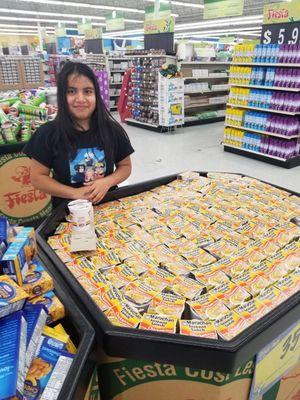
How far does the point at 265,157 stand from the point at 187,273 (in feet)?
18.5

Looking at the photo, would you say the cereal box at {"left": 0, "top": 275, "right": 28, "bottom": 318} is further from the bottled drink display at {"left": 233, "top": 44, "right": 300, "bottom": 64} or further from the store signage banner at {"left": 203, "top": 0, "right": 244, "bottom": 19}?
the store signage banner at {"left": 203, "top": 0, "right": 244, "bottom": 19}

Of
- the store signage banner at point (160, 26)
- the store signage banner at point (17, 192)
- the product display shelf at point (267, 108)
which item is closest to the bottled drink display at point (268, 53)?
the product display shelf at point (267, 108)

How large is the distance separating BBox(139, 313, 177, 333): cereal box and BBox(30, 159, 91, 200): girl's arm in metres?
0.96

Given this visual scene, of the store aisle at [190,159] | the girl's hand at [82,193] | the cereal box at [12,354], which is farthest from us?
the store aisle at [190,159]

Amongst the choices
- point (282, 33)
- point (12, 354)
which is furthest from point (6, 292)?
point (282, 33)

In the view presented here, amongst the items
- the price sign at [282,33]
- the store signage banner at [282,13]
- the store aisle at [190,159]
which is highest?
the store signage banner at [282,13]

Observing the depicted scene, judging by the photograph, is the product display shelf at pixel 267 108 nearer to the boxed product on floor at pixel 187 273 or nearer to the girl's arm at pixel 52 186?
the boxed product on floor at pixel 187 273

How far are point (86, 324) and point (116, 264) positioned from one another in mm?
377

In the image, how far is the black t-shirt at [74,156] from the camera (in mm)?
1877

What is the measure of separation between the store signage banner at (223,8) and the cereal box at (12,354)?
1074cm

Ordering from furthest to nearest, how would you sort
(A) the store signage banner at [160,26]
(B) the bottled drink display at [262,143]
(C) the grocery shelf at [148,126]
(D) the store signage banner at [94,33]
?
1. (D) the store signage banner at [94,33]
2. (A) the store signage banner at [160,26]
3. (C) the grocery shelf at [148,126]
4. (B) the bottled drink display at [262,143]

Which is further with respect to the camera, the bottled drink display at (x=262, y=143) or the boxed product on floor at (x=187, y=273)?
the bottled drink display at (x=262, y=143)

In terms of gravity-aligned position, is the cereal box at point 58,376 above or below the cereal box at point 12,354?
below

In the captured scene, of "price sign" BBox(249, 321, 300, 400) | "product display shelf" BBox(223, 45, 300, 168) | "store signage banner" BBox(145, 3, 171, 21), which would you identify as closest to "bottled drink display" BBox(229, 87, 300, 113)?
"product display shelf" BBox(223, 45, 300, 168)
